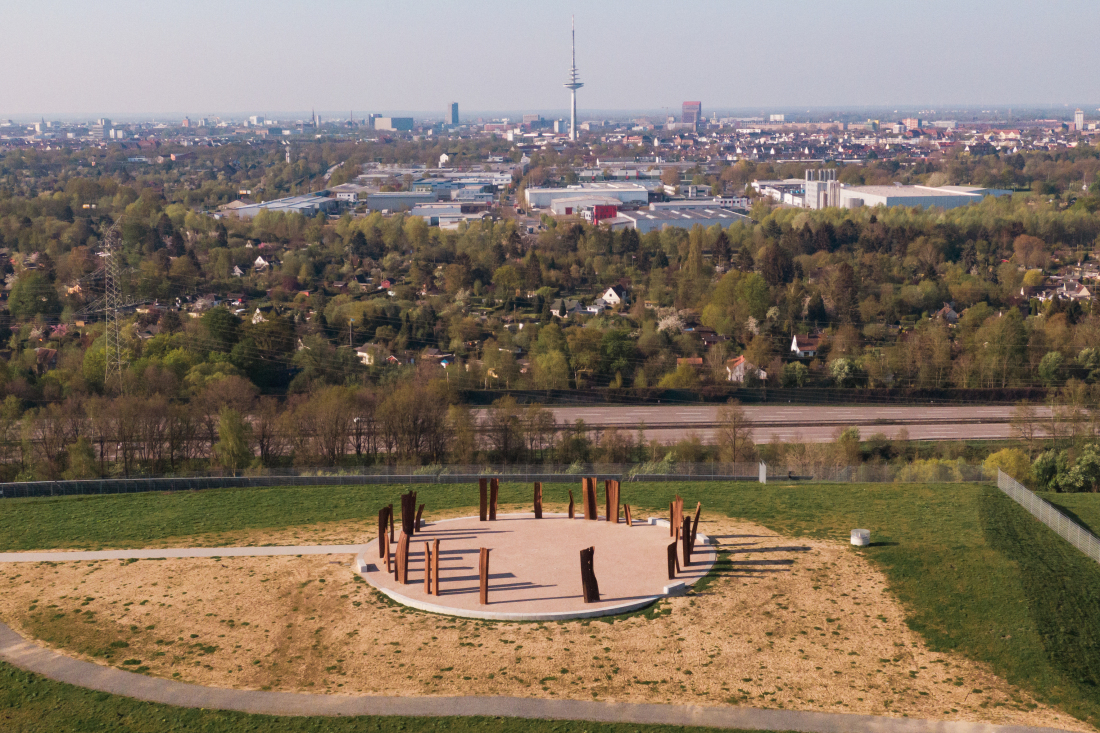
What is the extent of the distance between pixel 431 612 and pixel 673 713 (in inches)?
183

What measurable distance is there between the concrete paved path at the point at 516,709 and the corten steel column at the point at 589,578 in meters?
2.96

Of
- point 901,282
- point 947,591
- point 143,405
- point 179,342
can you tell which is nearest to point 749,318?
point 901,282

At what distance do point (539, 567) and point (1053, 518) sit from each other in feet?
35.4

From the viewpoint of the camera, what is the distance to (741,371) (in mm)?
45094

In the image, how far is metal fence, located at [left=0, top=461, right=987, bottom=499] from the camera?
25500mm

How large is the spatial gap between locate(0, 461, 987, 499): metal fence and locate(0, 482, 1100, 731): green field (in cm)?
68

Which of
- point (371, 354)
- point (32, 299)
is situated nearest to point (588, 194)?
point (32, 299)

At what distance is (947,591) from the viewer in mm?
17078

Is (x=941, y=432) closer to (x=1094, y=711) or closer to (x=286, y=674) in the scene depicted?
(x=1094, y=711)

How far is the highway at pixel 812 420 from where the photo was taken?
37688 mm

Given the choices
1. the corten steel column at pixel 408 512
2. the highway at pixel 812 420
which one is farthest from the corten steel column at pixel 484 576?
the highway at pixel 812 420

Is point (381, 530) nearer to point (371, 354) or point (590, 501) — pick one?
point (590, 501)

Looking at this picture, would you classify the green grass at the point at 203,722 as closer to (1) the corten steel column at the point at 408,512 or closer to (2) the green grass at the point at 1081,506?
(1) the corten steel column at the point at 408,512

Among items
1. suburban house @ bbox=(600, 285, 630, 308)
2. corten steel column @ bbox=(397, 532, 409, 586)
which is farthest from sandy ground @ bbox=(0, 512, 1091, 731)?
suburban house @ bbox=(600, 285, 630, 308)
